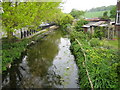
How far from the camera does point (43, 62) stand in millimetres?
14648

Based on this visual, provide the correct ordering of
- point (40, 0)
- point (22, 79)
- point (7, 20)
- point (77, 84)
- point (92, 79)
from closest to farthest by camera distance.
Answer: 1. point (92, 79)
2. point (77, 84)
3. point (22, 79)
4. point (7, 20)
5. point (40, 0)

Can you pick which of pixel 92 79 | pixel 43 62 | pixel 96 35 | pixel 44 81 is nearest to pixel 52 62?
pixel 43 62

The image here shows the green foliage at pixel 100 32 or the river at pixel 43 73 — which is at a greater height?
the green foliage at pixel 100 32

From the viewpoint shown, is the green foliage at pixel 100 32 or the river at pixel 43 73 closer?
the river at pixel 43 73

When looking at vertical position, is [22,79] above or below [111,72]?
below

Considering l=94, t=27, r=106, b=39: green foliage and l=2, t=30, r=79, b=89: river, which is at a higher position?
l=94, t=27, r=106, b=39: green foliage

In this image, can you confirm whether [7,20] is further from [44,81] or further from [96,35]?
[96,35]

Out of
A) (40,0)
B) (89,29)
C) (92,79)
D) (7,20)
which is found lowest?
(92,79)

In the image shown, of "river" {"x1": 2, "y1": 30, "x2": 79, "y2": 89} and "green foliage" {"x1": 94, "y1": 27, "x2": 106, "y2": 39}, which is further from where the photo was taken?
"green foliage" {"x1": 94, "y1": 27, "x2": 106, "y2": 39}

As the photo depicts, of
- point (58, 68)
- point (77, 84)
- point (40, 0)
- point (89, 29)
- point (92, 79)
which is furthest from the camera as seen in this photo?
point (89, 29)

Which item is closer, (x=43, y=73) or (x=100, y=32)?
(x=43, y=73)

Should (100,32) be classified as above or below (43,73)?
above

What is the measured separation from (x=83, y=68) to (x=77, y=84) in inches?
60.9

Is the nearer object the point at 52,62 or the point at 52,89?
the point at 52,89
